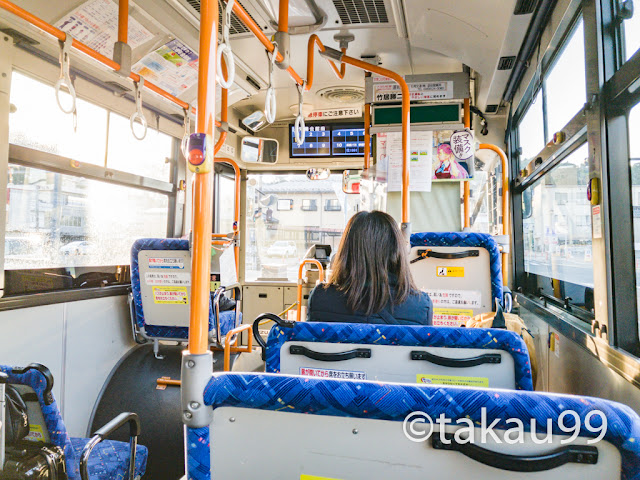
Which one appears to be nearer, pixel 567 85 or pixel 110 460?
pixel 110 460

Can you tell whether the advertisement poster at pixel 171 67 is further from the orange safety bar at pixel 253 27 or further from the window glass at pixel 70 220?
the orange safety bar at pixel 253 27

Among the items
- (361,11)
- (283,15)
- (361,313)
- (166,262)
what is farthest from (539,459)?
(361,11)

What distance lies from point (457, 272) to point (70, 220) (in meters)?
2.75

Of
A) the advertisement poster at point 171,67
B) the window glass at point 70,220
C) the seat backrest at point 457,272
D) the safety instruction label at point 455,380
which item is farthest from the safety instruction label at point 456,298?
the window glass at point 70,220

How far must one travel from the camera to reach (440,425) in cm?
61

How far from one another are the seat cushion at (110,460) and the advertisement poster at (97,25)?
2311mm

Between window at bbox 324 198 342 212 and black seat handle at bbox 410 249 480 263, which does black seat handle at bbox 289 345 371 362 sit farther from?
window at bbox 324 198 342 212

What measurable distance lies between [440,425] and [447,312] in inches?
78.6

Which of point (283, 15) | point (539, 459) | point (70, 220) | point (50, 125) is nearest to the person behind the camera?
point (539, 459)

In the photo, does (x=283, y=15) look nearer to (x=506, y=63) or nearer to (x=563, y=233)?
(x=506, y=63)

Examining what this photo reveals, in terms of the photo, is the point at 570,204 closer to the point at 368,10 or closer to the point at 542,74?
the point at 542,74

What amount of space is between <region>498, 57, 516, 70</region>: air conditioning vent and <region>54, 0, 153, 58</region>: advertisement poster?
8.43 ft

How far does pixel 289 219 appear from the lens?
5734mm

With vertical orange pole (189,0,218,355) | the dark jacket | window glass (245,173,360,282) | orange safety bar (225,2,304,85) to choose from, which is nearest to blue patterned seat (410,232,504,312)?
the dark jacket
